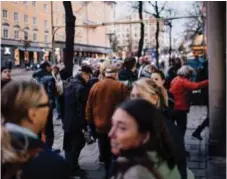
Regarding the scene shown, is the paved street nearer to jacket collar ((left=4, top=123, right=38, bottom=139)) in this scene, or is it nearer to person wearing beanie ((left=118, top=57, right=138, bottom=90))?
person wearing beanie ((left=118, top=57, right=138, bottom=90))

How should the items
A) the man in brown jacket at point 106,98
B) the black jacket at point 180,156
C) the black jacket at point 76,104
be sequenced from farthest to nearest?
the black jacket at point 76,104 → the man in brown jacket at point 106,98 → the black jacket at point 180,156

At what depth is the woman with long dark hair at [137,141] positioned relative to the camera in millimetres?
1755

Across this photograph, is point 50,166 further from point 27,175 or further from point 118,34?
point 118,34

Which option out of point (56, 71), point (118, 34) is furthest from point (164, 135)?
point (118, 34)

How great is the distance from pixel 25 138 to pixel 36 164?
116 mm

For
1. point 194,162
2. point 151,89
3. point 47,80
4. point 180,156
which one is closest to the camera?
point 180,156

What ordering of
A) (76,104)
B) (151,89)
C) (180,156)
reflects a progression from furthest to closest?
(76,104) → (151,89) → (180,156)

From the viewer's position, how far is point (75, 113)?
6031 mm

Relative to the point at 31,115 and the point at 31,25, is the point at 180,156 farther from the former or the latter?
the point at 31,25

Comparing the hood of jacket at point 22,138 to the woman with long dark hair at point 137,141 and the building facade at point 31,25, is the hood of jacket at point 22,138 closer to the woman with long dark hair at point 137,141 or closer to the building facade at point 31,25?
the woman with long dark hair at point 137,141

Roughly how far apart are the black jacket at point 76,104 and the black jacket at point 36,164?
162 inches

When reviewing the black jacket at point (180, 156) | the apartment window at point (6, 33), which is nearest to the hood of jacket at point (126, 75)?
the black jacket at point (180, 156)

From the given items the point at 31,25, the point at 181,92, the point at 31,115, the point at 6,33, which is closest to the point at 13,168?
the point at 31,115

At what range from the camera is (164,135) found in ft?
6.70
